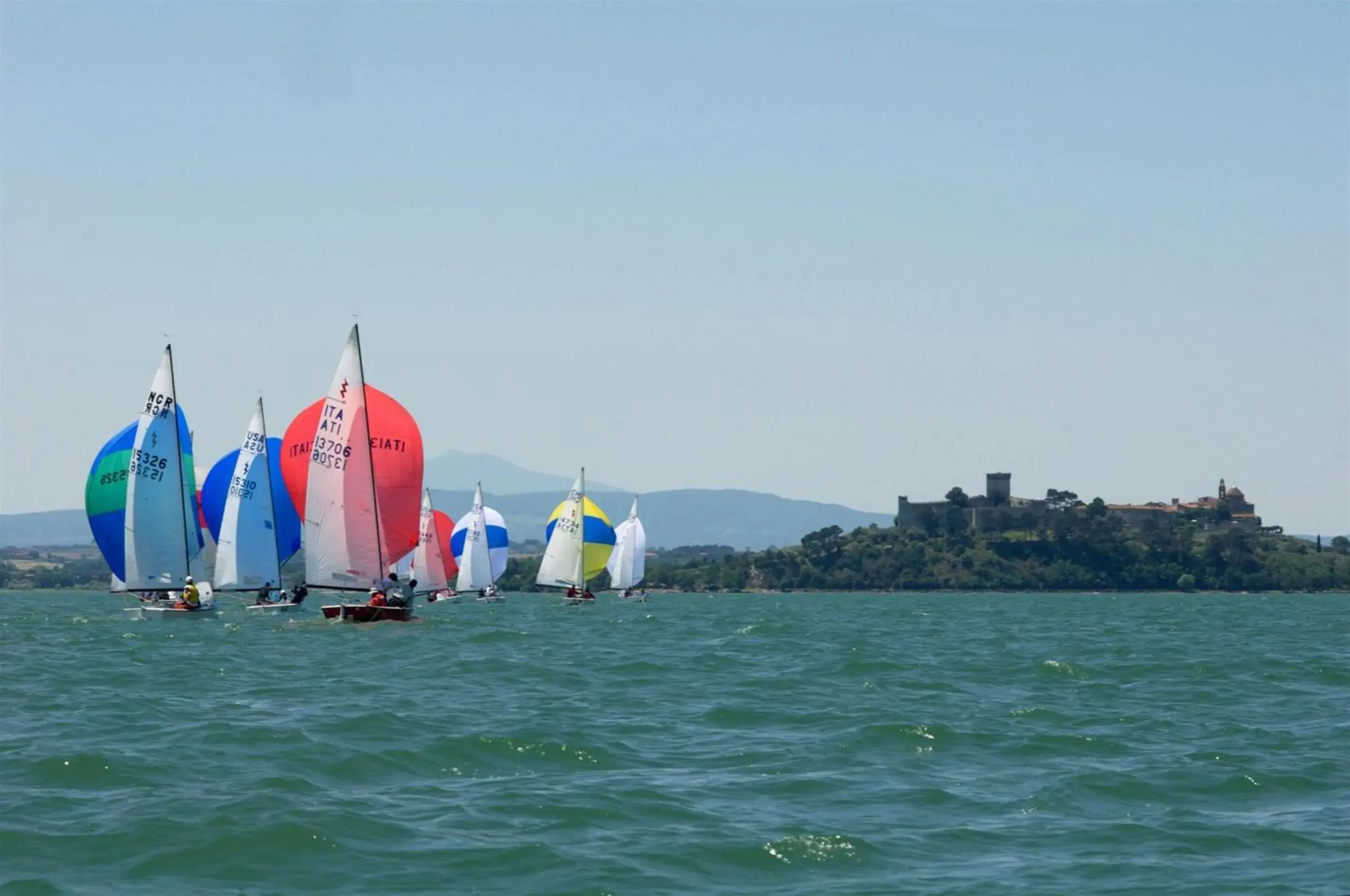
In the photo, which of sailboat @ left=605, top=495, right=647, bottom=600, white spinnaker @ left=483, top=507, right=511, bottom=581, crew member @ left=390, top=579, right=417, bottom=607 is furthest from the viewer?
sailboat @ left=605, top=495, right=647, bottom=600

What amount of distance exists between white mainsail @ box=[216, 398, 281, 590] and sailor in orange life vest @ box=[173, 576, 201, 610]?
562 cm

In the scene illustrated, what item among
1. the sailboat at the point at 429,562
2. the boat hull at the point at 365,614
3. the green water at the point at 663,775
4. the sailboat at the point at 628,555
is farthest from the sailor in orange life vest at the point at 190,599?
the sailboat at the point at 628,555

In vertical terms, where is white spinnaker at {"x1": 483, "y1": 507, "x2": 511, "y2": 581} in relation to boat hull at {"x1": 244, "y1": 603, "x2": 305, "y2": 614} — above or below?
above

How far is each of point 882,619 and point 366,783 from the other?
→ 61122 millimetres

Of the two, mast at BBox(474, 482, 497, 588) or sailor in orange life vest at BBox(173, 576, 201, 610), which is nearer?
sailor in orange life vest at BBox(173, 576, 201, 610)

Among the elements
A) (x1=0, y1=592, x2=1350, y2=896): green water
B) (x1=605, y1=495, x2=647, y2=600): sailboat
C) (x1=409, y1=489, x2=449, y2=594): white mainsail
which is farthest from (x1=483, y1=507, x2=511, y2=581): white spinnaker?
(x1=0, y1=592, x2=1350, y2=896): green water

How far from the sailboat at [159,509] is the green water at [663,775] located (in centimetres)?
1693

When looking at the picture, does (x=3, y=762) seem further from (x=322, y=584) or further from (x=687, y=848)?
(x=322, y=584)

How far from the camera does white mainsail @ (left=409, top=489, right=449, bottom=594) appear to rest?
293 ft

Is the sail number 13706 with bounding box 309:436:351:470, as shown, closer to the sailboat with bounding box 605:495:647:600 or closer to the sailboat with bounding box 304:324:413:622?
the sailboat with bounding box 304:324:413:622

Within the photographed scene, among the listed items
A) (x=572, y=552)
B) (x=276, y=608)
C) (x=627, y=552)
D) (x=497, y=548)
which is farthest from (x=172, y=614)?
(x=627, y=552)

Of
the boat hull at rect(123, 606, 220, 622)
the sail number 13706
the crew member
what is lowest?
the boat hull at rect(123, 606, 220, 622)

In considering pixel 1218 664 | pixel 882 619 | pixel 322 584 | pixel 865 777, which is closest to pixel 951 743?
pixel 865 777

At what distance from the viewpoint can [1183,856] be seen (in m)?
15.2
